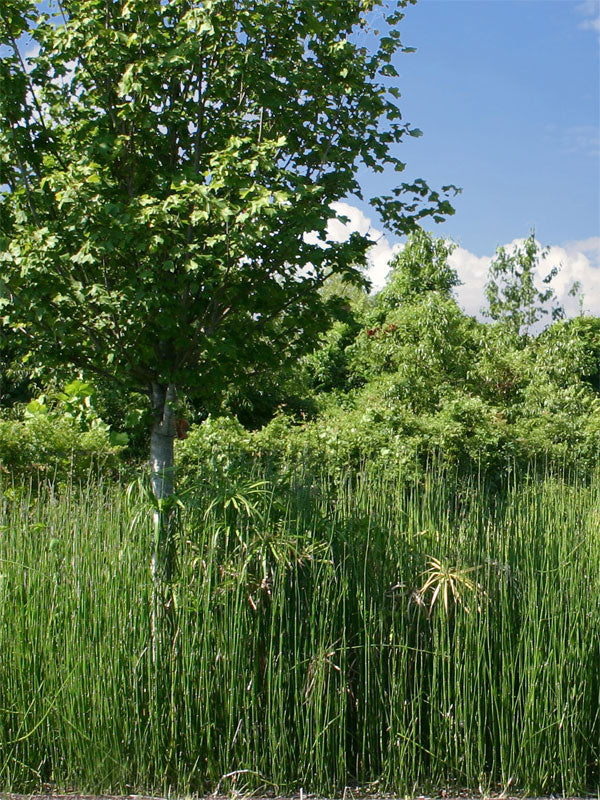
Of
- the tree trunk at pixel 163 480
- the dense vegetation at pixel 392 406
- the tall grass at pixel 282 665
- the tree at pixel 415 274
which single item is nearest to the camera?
the tall grass at pixel 282 665

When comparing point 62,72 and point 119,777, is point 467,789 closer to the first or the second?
point 119,777

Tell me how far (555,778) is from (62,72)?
365 centimetres

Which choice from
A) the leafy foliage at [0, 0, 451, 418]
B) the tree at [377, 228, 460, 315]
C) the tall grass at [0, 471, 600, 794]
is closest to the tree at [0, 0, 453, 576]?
the leafy foliage at [0, 0, 451, 418]

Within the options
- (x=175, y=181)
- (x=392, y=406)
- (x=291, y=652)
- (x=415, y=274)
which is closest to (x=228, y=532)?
(x=291, y=652)

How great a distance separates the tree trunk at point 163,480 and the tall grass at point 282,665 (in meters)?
0.06

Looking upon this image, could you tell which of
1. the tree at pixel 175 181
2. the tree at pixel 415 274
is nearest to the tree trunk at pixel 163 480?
the tree at pixel 175 181

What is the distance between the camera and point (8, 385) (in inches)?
419

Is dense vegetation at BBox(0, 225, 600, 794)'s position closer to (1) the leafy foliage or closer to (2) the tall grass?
(2) the tall grass

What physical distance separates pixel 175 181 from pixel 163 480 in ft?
4.50

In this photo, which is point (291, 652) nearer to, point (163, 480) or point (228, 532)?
point (228, 532)

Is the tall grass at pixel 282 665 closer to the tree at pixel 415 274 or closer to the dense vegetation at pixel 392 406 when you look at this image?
A: the dense vegetation at pixel 392 406

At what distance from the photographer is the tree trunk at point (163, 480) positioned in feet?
10.6

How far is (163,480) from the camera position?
12.0ft

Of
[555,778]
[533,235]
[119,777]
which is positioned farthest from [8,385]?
[533,235]
